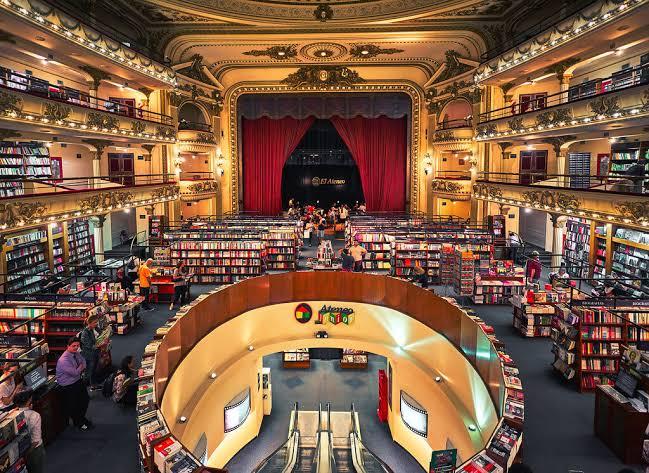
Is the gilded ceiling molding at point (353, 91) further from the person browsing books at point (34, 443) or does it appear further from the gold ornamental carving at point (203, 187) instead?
the person browsing books at point (34, 443)

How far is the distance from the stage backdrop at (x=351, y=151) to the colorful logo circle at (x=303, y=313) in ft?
35.8

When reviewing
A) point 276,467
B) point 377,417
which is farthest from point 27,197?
point 377,417

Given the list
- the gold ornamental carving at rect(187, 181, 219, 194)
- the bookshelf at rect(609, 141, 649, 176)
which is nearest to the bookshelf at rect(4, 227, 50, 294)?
the gold ornamental carving at rect(187, 181, 219, 194)

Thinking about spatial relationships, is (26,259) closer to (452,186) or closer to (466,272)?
(466,272)

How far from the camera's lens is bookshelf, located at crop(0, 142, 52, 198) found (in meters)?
11.6

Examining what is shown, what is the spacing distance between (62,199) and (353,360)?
874cm

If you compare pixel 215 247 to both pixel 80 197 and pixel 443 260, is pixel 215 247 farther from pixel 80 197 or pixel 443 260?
pixel 443 260

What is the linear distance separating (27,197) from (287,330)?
6513 millimetres

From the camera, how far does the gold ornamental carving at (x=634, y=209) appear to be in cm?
881

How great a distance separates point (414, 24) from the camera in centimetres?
1540

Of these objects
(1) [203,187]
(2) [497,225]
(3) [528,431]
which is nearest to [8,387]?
(3) [528,431]

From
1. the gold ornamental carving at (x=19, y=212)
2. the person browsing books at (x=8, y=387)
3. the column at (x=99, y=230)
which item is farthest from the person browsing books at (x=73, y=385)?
the column at (x=99, y=230)

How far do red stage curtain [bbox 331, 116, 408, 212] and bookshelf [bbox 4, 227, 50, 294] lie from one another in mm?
13154

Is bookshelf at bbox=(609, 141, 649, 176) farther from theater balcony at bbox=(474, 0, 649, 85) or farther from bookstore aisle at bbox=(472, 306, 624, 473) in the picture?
bookstore aisle at bbox=(472, 306, 624, 473)
